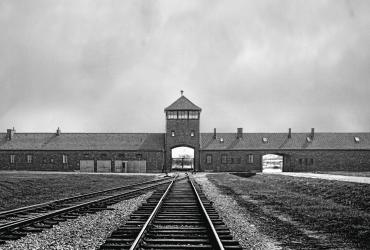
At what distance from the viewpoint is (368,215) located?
12.2m

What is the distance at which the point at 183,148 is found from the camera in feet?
194

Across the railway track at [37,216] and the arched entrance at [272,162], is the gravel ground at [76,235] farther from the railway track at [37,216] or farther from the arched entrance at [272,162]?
the arched entrance at [272,162]

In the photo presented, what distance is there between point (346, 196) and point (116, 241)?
40.4 feet

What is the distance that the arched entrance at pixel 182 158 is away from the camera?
5781 centimetres

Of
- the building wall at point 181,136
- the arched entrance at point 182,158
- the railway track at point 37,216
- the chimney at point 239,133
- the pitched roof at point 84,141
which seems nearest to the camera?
the railway track at point 37,216

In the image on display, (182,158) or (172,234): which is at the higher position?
(182,158)

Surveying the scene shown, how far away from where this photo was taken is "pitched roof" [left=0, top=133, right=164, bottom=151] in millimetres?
56562

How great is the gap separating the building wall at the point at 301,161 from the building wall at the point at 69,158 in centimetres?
648

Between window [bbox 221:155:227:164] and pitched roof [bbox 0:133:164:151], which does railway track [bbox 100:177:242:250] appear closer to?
window [bbox 221:155:227:164]

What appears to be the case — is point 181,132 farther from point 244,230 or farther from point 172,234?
point 172,234

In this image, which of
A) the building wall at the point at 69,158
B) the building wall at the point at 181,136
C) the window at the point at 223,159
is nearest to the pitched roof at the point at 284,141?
the window at the point at 223,159

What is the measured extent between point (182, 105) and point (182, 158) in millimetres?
7398

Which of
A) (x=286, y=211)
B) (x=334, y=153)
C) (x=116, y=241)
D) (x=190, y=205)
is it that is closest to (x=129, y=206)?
(x=190, y=205)

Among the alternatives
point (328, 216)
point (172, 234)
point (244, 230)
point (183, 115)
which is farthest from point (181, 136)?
point (172, 234)
